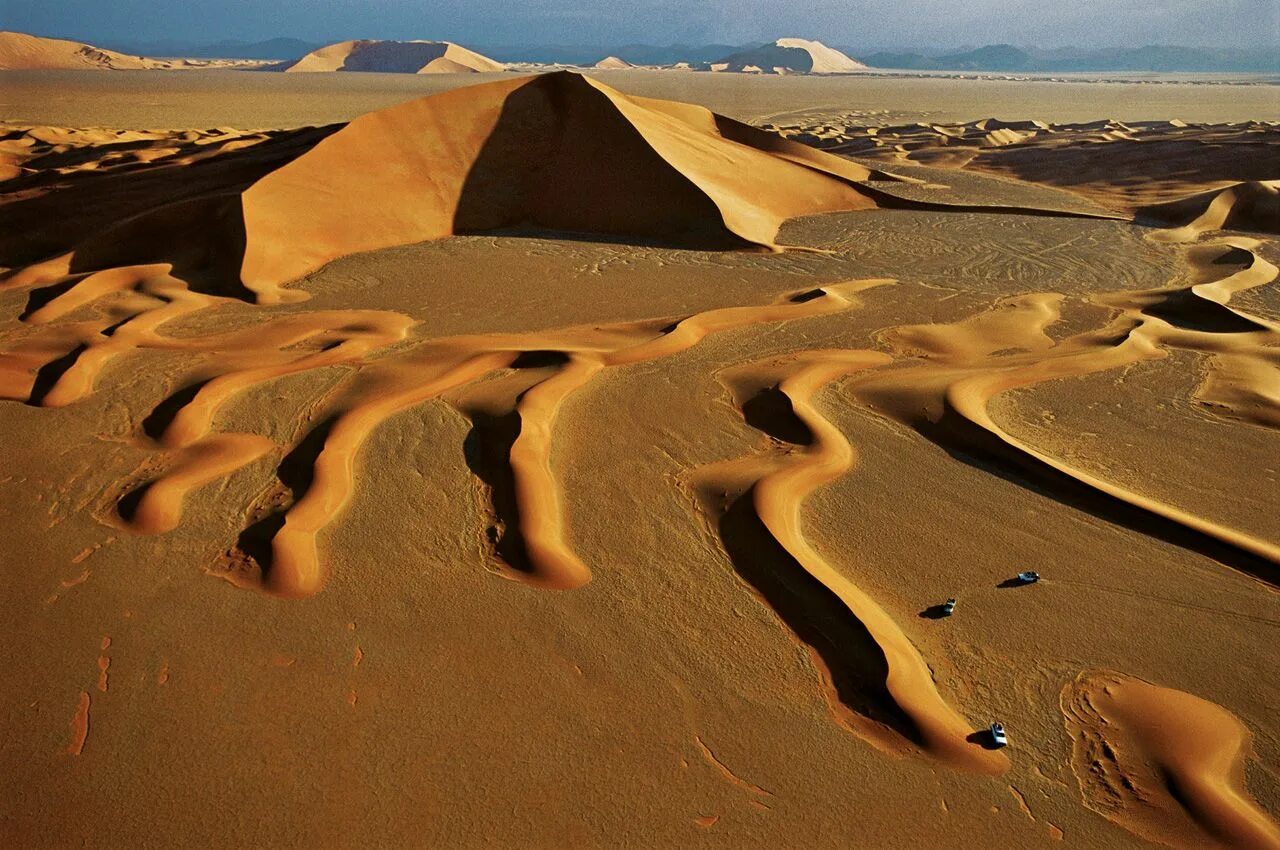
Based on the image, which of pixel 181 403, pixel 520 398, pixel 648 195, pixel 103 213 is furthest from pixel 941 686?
pixel 103 213

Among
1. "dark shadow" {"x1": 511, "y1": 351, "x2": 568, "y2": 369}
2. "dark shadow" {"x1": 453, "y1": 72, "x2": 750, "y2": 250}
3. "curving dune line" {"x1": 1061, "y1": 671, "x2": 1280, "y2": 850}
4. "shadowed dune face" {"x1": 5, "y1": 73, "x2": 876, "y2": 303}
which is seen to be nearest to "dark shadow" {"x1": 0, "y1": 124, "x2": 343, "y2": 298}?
"shadowed dune face" {"x1": 5, "y1": 73, "x2": 876, "y2": 303}

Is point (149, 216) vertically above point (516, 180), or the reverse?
point (516, 180)

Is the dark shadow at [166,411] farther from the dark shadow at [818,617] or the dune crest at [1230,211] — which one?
the dune crest at [1230,211]

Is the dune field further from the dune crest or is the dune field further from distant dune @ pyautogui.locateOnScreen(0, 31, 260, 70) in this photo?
distant dune @ pyautogui.locateOnScreen(0, 31, 260, 70)

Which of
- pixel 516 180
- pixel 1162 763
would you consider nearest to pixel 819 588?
pixel 1162 763

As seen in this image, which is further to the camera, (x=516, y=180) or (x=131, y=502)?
(x=516, y=180)

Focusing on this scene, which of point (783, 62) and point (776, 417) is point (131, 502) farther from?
point (783, 62)
